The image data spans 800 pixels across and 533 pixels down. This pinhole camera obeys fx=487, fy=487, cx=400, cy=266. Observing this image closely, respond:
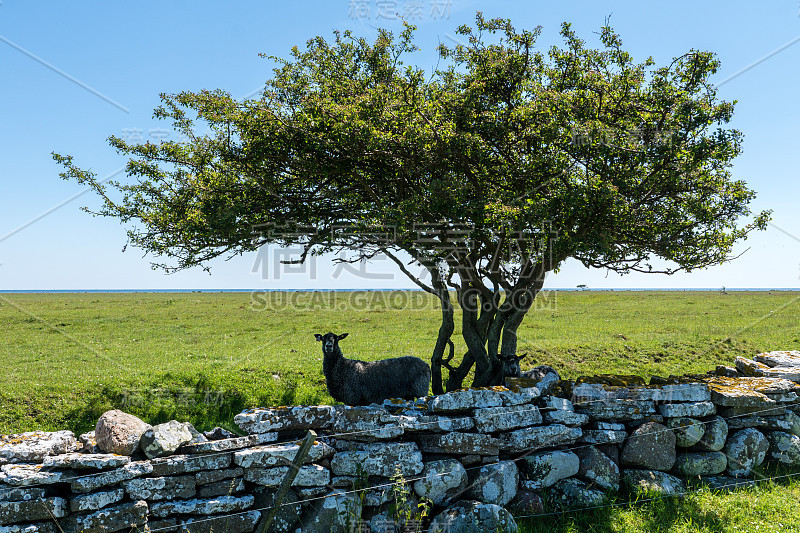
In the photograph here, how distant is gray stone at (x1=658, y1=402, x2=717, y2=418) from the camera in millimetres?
9039

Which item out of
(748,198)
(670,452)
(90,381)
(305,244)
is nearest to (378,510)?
(670,452)

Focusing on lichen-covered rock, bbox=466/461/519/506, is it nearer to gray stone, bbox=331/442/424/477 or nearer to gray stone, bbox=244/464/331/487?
gray stone, bbox=331/442/424/477

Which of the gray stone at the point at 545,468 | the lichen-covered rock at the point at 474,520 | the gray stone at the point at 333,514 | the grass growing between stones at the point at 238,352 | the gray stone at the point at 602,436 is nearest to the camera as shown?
the gray stone at the point at 333,514

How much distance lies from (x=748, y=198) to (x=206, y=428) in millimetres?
A: 14540

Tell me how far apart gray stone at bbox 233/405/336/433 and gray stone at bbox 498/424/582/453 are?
2.96m

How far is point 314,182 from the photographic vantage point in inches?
528

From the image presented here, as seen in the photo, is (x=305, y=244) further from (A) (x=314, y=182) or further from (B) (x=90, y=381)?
(B) (x=90, y=381)

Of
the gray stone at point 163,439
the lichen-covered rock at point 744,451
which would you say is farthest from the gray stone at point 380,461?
the lichen-covered rock at point 744,451

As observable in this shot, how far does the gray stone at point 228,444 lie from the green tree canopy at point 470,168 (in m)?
5.60

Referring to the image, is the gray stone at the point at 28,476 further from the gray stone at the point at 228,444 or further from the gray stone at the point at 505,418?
the gray stone at the point at 505,418

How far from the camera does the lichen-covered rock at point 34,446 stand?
21.8 feet

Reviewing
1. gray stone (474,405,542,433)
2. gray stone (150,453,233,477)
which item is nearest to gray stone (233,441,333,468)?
gray stone (150,453,233,477)

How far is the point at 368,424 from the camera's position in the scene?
766 cm

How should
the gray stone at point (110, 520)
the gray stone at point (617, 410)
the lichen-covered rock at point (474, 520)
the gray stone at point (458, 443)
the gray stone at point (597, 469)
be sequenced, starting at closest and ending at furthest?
the gray stone at point (110, 520), the lichen-covered rock at point (474, 520), the gray stone at point (458, 443), the gray stone at point (597, 469), the gray stone at point (617, 410)
